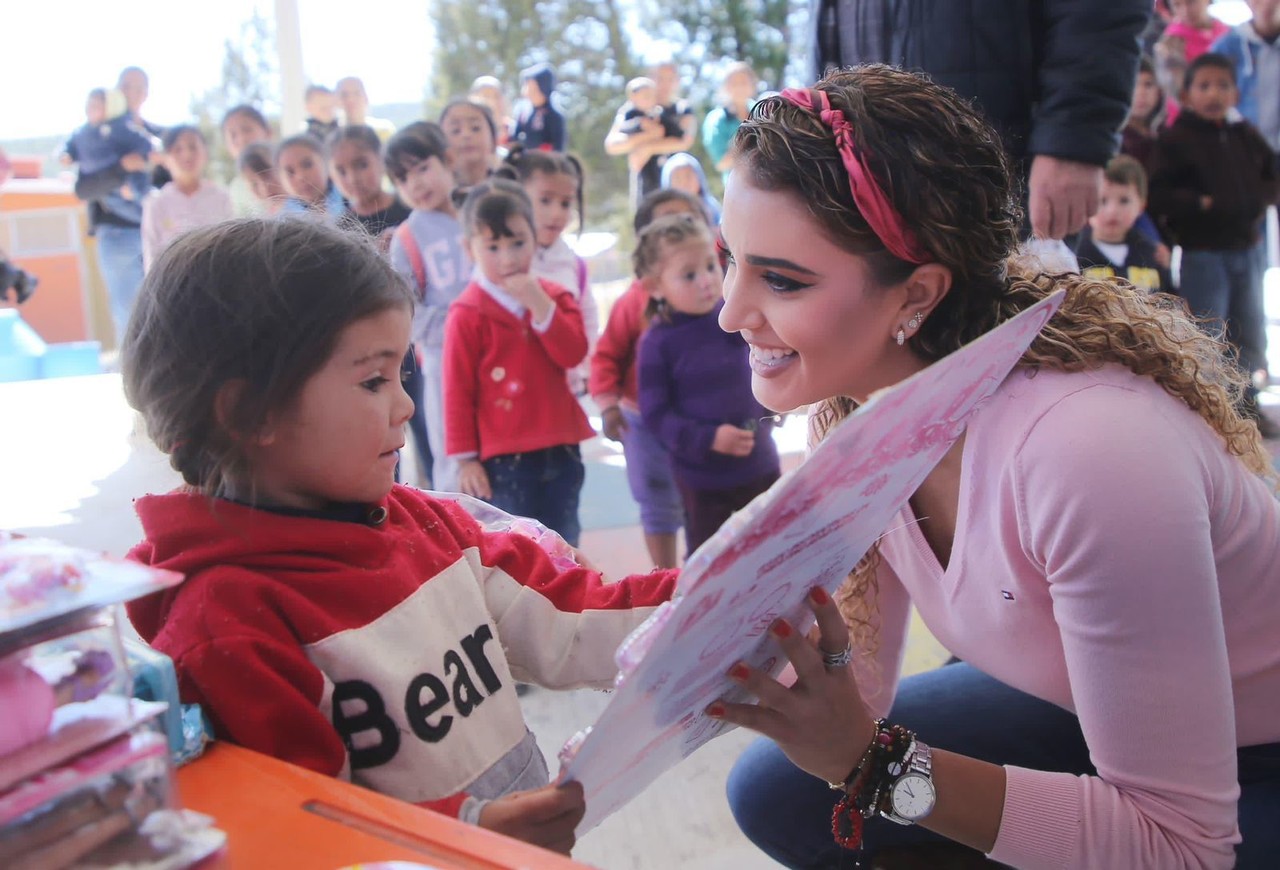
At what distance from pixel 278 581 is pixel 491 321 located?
2.00 metres

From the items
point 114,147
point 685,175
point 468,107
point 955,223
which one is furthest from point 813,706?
point 114,147

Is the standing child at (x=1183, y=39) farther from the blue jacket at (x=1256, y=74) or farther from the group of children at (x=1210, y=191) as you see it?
the group of children at (x=1210, y=191)

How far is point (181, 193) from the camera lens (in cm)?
547

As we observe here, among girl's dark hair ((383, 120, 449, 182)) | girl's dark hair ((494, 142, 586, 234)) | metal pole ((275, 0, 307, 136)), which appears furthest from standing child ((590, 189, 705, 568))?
metal pole ((275, 0, 307, 136))

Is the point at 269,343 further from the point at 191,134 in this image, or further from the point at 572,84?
the point at 572,84

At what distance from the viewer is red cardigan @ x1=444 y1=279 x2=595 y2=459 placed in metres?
2.87

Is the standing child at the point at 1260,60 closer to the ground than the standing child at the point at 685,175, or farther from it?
farther from it

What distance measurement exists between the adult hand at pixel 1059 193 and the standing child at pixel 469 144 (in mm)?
2598

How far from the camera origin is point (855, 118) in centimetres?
115

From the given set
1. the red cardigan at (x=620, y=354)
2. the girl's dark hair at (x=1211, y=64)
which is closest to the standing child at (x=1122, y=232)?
the girl's dark hair at (x=1211, y=64)

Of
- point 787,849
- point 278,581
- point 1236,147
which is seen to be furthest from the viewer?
point 1236,147

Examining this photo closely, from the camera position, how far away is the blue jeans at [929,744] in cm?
137

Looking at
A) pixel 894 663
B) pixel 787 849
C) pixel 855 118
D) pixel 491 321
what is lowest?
pixel 787 849

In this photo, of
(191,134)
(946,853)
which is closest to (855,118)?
(946,853)
